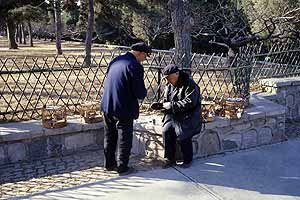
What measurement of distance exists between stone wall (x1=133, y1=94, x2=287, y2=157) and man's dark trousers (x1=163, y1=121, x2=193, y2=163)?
0.70ft

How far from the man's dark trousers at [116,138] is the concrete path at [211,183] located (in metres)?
0.27

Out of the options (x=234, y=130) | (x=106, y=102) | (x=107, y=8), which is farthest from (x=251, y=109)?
(x=107, y=8)

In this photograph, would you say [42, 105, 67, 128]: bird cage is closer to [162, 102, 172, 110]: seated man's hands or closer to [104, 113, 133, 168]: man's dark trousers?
[104, 113, 133, 168]: man's dark trousers

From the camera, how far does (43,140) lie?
479 cm

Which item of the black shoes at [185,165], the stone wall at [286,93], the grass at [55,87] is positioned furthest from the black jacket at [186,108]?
the stone wall at [286,93]

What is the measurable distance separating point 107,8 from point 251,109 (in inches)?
652

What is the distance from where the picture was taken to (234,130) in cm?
507

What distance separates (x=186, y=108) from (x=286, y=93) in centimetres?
337

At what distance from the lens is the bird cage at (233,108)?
5014mm

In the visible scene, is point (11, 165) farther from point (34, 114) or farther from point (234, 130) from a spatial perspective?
point (234, 130)

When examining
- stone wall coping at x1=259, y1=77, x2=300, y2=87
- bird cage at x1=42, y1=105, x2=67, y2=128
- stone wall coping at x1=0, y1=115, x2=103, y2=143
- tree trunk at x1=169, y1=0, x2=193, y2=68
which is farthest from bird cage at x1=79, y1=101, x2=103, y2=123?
stone wall coping at x1=259, y1=77, x2=300, y2=87

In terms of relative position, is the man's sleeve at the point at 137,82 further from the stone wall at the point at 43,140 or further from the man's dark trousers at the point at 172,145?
the stone wall at the point at 43,140

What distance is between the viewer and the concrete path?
145 inches

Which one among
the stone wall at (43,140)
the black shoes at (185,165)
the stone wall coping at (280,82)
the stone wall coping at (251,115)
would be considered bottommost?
the black shoes at (185,165)
